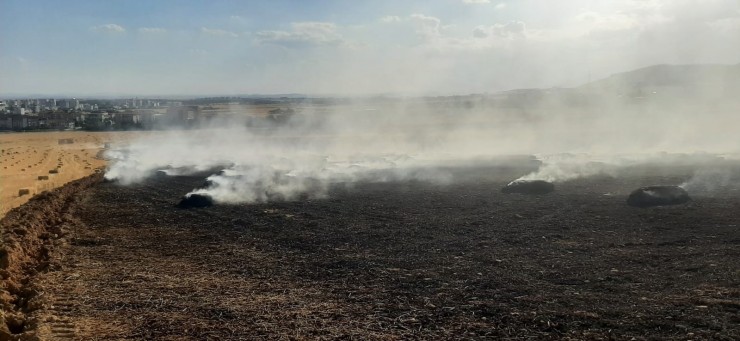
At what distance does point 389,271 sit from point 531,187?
1115 centimetres

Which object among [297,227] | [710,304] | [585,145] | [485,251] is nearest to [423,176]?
[297,227]

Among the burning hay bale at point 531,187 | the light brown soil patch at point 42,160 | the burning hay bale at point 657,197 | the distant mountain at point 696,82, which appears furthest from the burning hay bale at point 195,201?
the distant mountain at point 696,82

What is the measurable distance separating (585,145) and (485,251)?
1448 inches

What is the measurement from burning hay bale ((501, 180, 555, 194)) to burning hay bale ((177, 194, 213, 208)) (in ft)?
36.5

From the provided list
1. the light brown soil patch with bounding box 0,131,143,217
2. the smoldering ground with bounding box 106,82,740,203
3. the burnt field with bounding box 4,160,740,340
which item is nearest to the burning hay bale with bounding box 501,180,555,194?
the burnt field with bounding box 4,160,740,340

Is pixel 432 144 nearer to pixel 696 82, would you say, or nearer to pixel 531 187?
pixel 531 187

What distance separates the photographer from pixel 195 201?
68.9ft

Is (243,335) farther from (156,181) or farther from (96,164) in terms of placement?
(96,164)

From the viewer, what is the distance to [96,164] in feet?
141

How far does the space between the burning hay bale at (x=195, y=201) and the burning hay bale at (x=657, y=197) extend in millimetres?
14406

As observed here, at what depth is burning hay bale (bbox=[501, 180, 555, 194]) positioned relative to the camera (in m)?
21.3

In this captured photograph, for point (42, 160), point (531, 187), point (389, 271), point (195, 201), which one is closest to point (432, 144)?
point (531, 187)

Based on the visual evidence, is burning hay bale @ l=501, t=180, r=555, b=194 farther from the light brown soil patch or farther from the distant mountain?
the distant mountain

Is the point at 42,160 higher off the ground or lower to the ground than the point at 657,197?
lower
